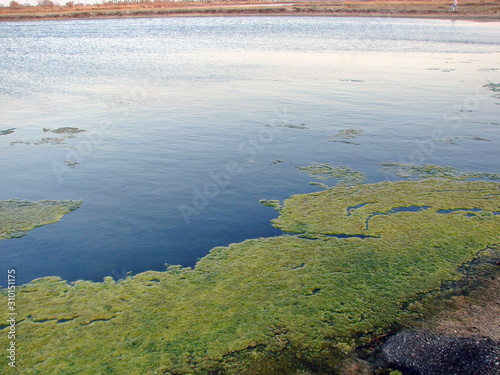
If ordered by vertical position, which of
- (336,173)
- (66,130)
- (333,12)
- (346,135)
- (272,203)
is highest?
(333,12)

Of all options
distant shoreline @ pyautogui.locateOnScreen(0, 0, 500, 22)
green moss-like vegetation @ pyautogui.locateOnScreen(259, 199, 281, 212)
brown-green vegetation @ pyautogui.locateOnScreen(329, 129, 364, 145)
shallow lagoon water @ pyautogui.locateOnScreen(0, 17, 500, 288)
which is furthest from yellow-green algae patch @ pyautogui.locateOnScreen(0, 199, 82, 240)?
distant shoreline @ pyautogui.locateOnScreen(0, 0, 500, 22)

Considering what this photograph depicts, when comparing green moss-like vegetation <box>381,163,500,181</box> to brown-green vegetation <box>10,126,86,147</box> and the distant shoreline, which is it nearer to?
brown-green vegetation <box>10,126,86,147</box>

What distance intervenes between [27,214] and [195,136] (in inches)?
255

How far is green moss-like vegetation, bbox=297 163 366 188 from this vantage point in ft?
35.5

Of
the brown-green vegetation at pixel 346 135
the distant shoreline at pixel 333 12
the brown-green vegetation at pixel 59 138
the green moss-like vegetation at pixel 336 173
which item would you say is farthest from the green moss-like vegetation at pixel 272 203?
the distant shoreline at pixel 333 12

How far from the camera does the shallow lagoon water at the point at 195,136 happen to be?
27.6 ft

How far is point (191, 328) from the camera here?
585 centimetres

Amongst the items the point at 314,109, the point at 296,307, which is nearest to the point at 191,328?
the point at 296,307

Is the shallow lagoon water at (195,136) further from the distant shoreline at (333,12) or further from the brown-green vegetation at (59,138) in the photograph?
the distant shoreline at (333,12)

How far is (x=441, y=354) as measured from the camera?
5188 millimetres

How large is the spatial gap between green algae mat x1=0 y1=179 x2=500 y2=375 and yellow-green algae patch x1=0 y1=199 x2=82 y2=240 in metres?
2.10

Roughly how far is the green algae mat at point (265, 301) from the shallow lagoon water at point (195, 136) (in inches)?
27.4

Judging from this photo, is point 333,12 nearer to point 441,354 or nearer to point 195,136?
point 195,136

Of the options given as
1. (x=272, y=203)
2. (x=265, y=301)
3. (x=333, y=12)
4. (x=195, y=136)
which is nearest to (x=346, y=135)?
(x=195, y=136)
